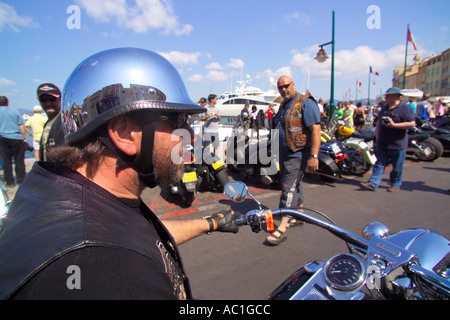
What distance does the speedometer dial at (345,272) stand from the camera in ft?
3.15

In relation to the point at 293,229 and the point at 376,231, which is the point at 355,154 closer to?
the point at 293,229

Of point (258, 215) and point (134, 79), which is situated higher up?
point (134, 79)

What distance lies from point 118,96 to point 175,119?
26 cm

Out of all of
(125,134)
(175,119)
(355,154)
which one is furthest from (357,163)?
(125,134)

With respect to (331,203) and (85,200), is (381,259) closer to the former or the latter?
(85,200)

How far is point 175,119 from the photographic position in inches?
46.3

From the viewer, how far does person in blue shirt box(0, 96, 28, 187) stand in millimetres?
5328

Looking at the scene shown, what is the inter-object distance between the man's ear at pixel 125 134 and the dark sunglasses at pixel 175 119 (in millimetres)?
125

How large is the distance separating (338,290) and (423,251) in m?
0.56

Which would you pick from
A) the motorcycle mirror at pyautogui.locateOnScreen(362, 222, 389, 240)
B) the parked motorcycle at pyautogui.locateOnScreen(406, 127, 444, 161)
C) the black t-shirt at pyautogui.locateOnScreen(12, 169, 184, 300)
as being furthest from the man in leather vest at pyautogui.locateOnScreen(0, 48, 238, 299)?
the parked motorcycle at pyautogui.locateOnScreen(406, 127, 444, 161)

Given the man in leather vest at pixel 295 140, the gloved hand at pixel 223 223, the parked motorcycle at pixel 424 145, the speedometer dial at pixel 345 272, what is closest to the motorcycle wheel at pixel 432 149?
the parked motorcycle at pixel 424 145

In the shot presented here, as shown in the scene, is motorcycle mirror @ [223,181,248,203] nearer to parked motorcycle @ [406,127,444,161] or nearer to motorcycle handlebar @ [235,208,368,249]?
motorcycle handlebar @ [235,208,368,249]
